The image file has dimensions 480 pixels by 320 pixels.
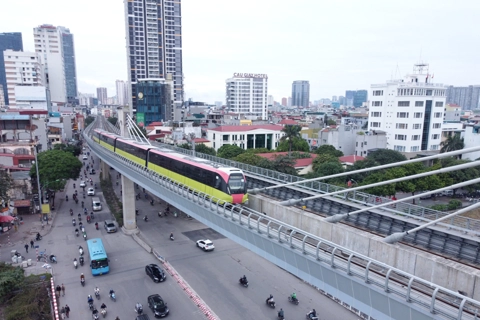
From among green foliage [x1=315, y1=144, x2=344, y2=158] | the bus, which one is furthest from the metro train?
green foliage [x1=315, y1=144, x2=344, y2=158]

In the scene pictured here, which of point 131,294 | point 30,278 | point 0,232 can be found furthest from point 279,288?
point 0,232

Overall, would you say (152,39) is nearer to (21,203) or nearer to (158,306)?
(21,203)

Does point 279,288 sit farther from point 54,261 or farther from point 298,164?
point 298,164

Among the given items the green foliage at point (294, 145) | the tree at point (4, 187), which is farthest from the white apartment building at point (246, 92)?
the tree at point (4, 187)

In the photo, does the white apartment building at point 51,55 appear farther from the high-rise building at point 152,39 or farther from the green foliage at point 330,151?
the green foliage at point 330,151

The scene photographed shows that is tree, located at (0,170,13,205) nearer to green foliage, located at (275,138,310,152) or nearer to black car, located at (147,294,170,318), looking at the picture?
black car, located at (147,294,170,318)
